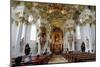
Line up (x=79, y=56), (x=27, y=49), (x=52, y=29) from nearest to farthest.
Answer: (x=27, y=49) < (x=52, y=29) < (x=79, y=56)

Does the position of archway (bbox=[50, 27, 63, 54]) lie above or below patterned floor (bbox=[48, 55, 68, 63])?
above

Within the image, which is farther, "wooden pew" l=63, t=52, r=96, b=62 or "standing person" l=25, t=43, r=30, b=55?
"wooden pew" l=63, t=52, r=96, b=62

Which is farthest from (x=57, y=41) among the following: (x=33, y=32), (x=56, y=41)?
(x=33, y=32)

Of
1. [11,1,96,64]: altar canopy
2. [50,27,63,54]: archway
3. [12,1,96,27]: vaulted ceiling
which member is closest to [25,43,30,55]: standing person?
[11,1,96,64]: altar canopy

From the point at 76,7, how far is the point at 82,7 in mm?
105

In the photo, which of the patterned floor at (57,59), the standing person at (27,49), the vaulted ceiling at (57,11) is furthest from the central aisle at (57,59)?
the vaulted ceiling at (57,11)

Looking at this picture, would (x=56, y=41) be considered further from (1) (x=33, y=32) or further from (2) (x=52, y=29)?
(1) (x=33, y=32)

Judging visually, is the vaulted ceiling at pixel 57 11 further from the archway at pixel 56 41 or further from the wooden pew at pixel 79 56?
the wooden pew at pixel 79 56

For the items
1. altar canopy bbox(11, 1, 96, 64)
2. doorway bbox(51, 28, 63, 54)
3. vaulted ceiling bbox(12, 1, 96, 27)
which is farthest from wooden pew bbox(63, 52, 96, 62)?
vaulted ceiling bbox(12, 1, 96, 27)

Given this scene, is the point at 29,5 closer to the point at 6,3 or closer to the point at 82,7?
the point at 6,3

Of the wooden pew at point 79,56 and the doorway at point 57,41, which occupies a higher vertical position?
the doorway at point 57,41

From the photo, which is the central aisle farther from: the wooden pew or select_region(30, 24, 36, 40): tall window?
select_region(30, 24, 36, 40): tall window

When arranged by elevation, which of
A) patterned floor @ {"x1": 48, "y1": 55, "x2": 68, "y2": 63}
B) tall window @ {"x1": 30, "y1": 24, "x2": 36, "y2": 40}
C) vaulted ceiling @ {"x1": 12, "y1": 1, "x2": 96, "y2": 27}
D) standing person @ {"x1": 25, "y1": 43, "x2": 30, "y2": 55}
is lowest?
patterned floor @ {"x1": 48, "y1": 55, "x2": 68, "y2": 63}

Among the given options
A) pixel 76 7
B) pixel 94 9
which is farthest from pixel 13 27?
pixel 94 9
